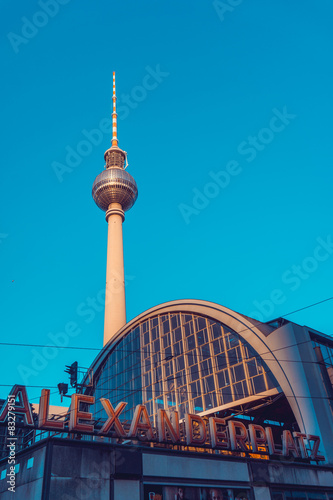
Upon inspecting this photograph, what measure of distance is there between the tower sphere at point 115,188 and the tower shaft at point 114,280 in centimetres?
236

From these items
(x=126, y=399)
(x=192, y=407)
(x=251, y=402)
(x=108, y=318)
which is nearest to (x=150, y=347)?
(x=126, y=399)

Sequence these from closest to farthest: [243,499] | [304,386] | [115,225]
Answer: [243,499], [304,386], [115,225]

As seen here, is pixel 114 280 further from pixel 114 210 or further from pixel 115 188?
pixel 115 188

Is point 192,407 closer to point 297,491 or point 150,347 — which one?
point 150,347

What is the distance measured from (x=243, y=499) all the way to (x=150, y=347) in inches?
976

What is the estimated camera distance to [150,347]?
164 ft

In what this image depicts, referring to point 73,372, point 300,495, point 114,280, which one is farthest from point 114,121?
point 300,495

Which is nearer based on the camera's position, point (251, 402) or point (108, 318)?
point (251, 402)

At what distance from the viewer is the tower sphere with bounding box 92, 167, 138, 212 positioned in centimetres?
9475

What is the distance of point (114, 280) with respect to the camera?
8250 centimetres

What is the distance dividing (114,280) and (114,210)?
59.2 feet

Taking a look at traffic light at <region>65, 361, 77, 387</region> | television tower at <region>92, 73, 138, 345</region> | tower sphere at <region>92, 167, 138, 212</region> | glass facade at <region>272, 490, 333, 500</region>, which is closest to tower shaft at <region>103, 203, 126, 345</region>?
television tower at <region>92, 73, 138, 345</region>

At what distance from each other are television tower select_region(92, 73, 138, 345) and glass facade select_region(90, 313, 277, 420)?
2137 centimetres

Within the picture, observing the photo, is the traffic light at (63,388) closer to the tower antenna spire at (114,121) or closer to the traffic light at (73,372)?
→ the traffic light at (73,372)
